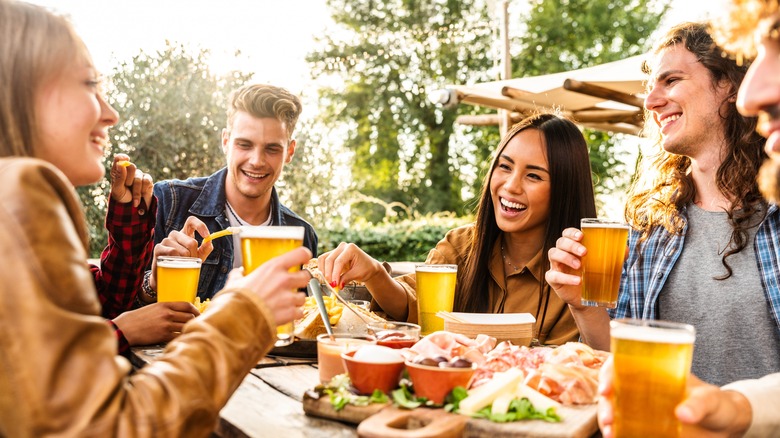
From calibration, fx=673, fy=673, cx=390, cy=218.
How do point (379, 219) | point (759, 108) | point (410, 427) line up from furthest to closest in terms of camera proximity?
point (379, 219) < point (410, 427) < point (759, 108)

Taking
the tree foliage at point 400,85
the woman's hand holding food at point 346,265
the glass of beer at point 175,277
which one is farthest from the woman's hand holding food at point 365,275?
the tree foliage at point 400,85

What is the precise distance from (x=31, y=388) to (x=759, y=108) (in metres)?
1.53

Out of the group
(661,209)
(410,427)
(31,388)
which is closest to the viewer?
(31,388)

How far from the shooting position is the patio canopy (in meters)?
6.76

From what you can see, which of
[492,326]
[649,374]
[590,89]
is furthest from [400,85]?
[649,374]

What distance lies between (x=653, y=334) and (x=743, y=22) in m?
0.71

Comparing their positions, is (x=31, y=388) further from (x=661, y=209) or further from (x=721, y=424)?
(x=661, y=209)

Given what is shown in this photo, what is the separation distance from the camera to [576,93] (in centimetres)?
730

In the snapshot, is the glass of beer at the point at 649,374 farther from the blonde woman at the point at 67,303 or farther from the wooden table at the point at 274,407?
the blonde woman at the point at 67,303

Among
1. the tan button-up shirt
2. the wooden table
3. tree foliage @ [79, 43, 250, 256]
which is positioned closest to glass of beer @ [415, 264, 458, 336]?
the tan button-up shirt

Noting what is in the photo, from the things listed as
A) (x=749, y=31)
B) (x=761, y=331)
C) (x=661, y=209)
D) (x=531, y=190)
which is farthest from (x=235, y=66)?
(x=749, y=31)

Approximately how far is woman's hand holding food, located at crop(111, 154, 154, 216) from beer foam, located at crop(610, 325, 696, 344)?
2170 millimetres

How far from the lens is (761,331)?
2770 millimetres

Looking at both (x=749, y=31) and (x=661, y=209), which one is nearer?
(x=749, y=31)
